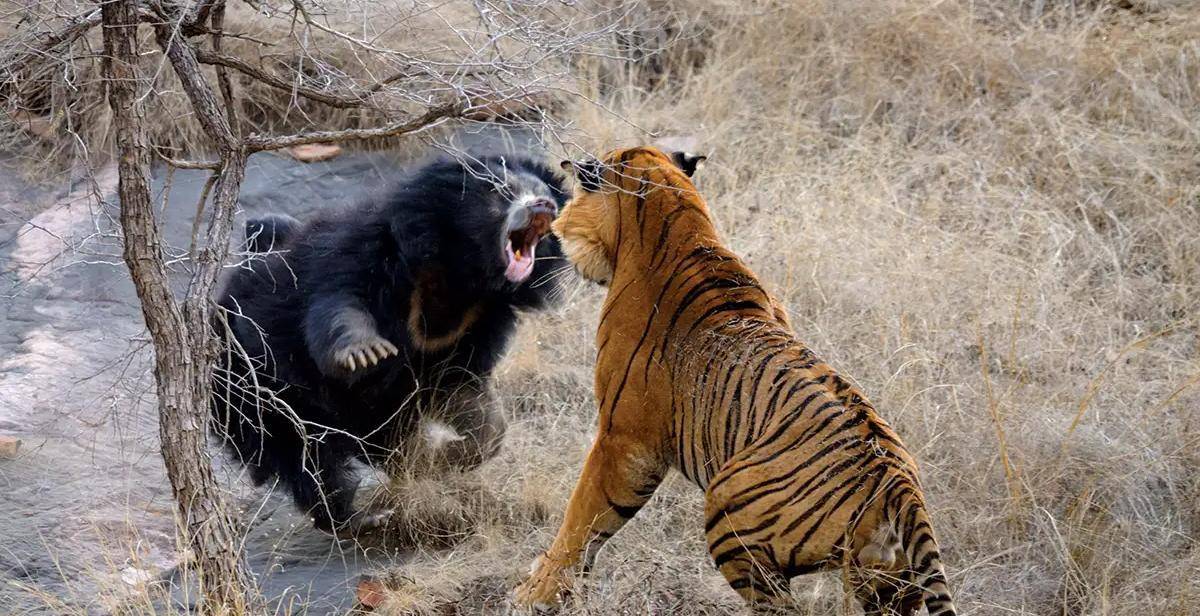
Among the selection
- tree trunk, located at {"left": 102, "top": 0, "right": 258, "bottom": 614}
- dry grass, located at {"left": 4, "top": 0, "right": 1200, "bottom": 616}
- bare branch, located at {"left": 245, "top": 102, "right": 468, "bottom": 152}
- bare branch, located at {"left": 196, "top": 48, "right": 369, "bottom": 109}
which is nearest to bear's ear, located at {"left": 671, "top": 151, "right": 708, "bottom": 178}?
dry grass, located at {"left": 4, "top": 0, "right": 1200, "bottom": 616}

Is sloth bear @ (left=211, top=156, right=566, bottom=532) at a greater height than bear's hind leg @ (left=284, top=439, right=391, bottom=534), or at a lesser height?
greater

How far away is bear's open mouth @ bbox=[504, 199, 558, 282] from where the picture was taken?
4.93 metres

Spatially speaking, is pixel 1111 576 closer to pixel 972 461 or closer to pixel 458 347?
pixel 972 461

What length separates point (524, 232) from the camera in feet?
16.5

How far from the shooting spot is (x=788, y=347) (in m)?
3.41

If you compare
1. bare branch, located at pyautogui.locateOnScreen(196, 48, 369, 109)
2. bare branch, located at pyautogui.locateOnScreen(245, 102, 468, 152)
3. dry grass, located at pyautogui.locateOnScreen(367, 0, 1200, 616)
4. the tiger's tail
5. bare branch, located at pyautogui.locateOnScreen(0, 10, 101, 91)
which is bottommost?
dry grass, located at pyautogui.locateOnScreen(367, 0, 1200, 616)

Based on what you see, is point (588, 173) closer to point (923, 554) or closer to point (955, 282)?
point (923, 554)

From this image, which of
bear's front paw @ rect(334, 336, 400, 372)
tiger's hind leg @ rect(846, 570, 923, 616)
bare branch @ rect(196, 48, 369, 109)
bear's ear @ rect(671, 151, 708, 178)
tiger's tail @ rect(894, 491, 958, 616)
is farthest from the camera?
bear's front paw @ rect(334, 336, 400, 372)

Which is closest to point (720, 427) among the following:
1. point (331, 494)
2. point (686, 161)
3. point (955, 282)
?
point (686, 161)

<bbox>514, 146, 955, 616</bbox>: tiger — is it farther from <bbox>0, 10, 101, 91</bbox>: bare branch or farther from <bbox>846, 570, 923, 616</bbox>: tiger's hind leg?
<bbox>0, 10, 101, 91</bbox>: bare branch

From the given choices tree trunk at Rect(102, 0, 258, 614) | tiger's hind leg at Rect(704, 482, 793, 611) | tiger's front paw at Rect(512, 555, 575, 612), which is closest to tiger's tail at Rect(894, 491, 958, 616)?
tiger's hind leg at Rect(704, 482, 793, 611)

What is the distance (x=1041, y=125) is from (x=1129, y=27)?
1334mm

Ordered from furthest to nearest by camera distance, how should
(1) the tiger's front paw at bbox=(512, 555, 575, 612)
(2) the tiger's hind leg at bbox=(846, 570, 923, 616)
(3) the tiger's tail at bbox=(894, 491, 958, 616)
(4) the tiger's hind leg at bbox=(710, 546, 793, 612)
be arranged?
1. (1) the tiger's front paw at bbox=(512, 555, 575, 612)
2. (4) the tiger's hind leg at bbox=(710, 546, 793, 612)
3. (2) the tiger's hind leg at bbox=(846, 570, 923, 616)
4. (3) the tiger's tail at bbox=(894, 491, 958, 616)

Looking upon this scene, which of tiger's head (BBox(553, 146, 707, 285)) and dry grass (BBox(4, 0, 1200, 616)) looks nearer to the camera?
tiger's head (BBox(553, 146, 707, 285))
